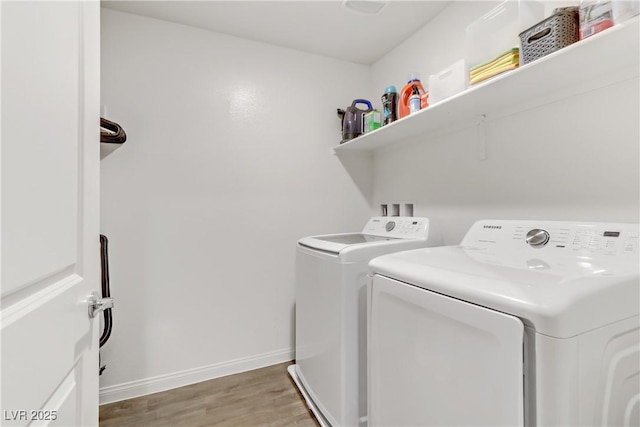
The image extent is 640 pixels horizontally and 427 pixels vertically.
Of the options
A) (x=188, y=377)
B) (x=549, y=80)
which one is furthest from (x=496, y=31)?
(x=188, y=377)

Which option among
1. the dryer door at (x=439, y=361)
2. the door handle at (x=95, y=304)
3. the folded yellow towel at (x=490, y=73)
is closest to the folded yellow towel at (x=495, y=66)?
the folded yellow towel at (x=490, y=73)

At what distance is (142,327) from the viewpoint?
188 cm

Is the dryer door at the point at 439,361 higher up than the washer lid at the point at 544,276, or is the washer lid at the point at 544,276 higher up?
the washer lid at the point at 544,276

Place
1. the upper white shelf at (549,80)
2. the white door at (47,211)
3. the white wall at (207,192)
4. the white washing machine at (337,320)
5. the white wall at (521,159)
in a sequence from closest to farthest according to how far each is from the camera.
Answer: the white door at (47,211) < the upper white shelf at (549,80) < the white wall at (521,159) < the white washing machine at (337,320) < the white wall at (207,192)

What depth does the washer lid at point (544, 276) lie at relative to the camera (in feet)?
2.07

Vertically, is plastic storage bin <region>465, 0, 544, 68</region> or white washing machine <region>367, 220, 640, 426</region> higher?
plastic storage bin <region>465, 0, 544, 68</region>

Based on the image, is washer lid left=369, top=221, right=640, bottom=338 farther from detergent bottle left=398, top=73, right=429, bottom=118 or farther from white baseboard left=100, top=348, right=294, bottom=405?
white baseboard left=100, top=348, right=294, bottom=405

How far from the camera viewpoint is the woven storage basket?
3.27 feet

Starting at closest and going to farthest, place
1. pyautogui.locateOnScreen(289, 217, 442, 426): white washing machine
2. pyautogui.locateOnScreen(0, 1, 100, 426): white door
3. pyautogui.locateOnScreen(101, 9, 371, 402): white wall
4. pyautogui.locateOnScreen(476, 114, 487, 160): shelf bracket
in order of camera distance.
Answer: pyautogui.locateOnScreen(0, 1, 100, 426): white door
pyautogui.locateOnScreen(289, 217, 442, 426): white washing machine
pyautogui.locateOnScreen(476, 114, 487, 160): shelf bracket
pyautogui.locateOnScreen(101, 9, 371, 402): white wall

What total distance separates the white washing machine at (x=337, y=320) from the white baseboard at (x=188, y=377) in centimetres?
47

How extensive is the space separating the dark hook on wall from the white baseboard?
1.51 metres

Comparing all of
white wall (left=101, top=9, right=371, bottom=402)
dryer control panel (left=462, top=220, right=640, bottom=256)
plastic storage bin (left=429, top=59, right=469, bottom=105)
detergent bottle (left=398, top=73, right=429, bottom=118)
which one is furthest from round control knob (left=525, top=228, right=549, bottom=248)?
white wall (left=101, top=9, right=371, bottom=402)

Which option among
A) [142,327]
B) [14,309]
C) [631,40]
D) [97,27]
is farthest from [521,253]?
[142,327]

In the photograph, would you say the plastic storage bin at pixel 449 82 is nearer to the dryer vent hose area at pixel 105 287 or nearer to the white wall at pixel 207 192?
the white wall at pixel 207 192
